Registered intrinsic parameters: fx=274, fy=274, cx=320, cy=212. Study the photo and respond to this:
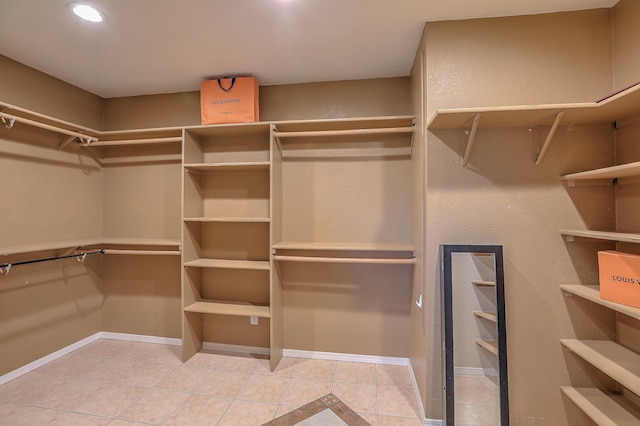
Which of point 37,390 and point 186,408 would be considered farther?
point 37,390

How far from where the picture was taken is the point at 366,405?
207cm

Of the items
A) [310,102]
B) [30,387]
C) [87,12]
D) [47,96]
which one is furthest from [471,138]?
[30,387]

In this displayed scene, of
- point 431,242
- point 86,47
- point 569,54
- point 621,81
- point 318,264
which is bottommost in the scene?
point 318,264

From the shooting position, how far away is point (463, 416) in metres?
1.73

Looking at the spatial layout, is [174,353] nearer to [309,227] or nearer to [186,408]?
[186,408]

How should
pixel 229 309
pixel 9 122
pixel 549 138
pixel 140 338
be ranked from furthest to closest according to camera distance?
pixel 140 338, pixel 229 309, pixel 9 122, pixel 549 138

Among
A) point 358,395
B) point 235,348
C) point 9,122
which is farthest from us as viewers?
point 235,348

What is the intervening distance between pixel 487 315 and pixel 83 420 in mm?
2843

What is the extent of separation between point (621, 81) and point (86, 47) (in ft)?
12.2

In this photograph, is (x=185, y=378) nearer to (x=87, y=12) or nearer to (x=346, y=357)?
(x=346, y=357)

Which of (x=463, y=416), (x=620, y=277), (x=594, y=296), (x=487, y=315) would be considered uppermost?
(x=620, y=277)

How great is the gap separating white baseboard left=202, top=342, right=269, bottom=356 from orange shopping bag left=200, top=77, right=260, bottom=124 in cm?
226

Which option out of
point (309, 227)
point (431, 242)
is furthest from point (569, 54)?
point (309, 227)

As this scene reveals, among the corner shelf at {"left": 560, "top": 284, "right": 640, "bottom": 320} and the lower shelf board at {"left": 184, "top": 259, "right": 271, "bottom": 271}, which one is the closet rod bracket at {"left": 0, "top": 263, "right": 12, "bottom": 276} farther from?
the corner shelf at {"left": 560, "top": 284, "right": 640, "bottom": 320}
